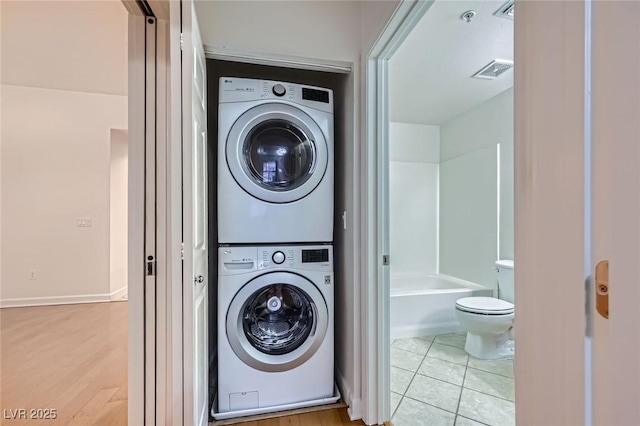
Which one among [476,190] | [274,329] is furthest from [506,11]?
[274,329]

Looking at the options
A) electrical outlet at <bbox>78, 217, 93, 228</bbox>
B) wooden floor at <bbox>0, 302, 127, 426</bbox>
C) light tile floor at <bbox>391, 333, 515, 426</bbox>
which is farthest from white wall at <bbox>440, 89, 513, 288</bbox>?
electrical outlet at <bbox>78, 217, 93, 228</bbox>

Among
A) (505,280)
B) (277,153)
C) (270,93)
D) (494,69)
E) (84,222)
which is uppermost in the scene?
(494,69)

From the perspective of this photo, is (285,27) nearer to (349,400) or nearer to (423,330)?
(349,400)

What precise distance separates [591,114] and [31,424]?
2.49 meters

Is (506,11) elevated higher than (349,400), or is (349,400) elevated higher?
(506,11)

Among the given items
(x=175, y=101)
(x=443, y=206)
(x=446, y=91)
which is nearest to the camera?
(x=175, y=101)

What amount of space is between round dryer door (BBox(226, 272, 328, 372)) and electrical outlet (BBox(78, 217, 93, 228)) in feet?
10.7

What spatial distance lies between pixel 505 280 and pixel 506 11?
2034 millimetres

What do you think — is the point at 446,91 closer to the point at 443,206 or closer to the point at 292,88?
the point at 443,206

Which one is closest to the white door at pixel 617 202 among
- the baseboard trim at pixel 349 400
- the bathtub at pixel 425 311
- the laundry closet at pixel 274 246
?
the laundry closet at pixel 274 246

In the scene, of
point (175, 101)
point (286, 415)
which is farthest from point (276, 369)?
point (175, 101)

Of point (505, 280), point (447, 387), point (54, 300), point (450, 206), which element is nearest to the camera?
point (447, 387)

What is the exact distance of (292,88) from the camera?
5.55 ft

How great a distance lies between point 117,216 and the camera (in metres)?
4.01
